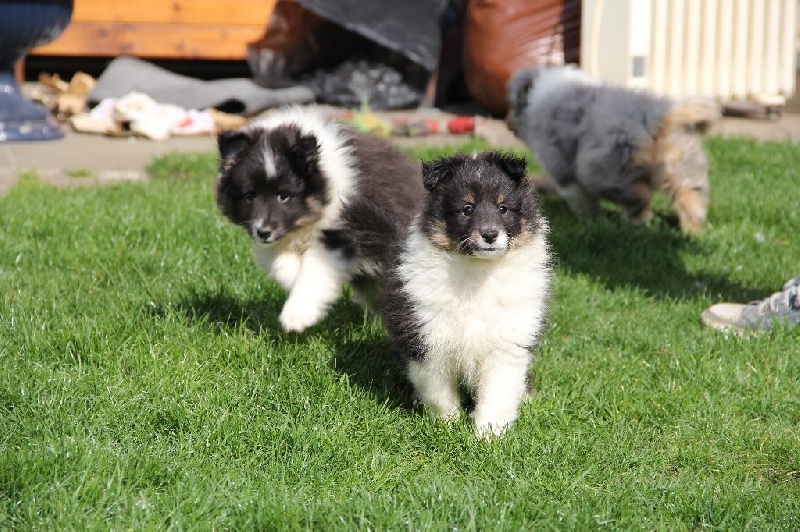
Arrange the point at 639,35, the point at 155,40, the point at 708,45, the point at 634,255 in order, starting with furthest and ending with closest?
the point at 155,40 < the point at 708,45 < the point at 639,35 < the point at 634,255

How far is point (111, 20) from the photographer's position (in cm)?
1077

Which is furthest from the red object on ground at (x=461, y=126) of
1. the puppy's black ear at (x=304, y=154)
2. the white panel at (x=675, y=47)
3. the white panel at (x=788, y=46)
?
the puppy's black ear at (x=304, y=154)

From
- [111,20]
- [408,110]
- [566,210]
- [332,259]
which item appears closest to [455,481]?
[332,259]

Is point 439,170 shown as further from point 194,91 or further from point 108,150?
point 194,91

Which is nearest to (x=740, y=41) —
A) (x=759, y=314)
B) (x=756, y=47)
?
(x=756, y=47)

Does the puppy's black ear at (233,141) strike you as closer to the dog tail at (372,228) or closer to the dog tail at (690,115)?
the dog tail at (372,228)

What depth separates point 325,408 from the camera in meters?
3.65

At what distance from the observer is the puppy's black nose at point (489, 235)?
3.28m

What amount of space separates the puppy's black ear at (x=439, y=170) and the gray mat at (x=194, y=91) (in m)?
6.23

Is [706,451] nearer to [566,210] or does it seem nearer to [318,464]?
[318,464]

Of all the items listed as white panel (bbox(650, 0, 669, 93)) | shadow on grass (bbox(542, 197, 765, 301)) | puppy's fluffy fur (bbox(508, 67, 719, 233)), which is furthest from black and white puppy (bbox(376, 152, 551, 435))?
white panel (bbox(650, 0, 669, 93))

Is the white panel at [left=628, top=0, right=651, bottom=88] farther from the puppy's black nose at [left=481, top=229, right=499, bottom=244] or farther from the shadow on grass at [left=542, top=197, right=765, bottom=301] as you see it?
the puppy's black nose at [left=481, top=229, right=499, bottom=244]

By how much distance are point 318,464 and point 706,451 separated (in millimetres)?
1389

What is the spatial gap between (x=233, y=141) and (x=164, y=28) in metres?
7.17
